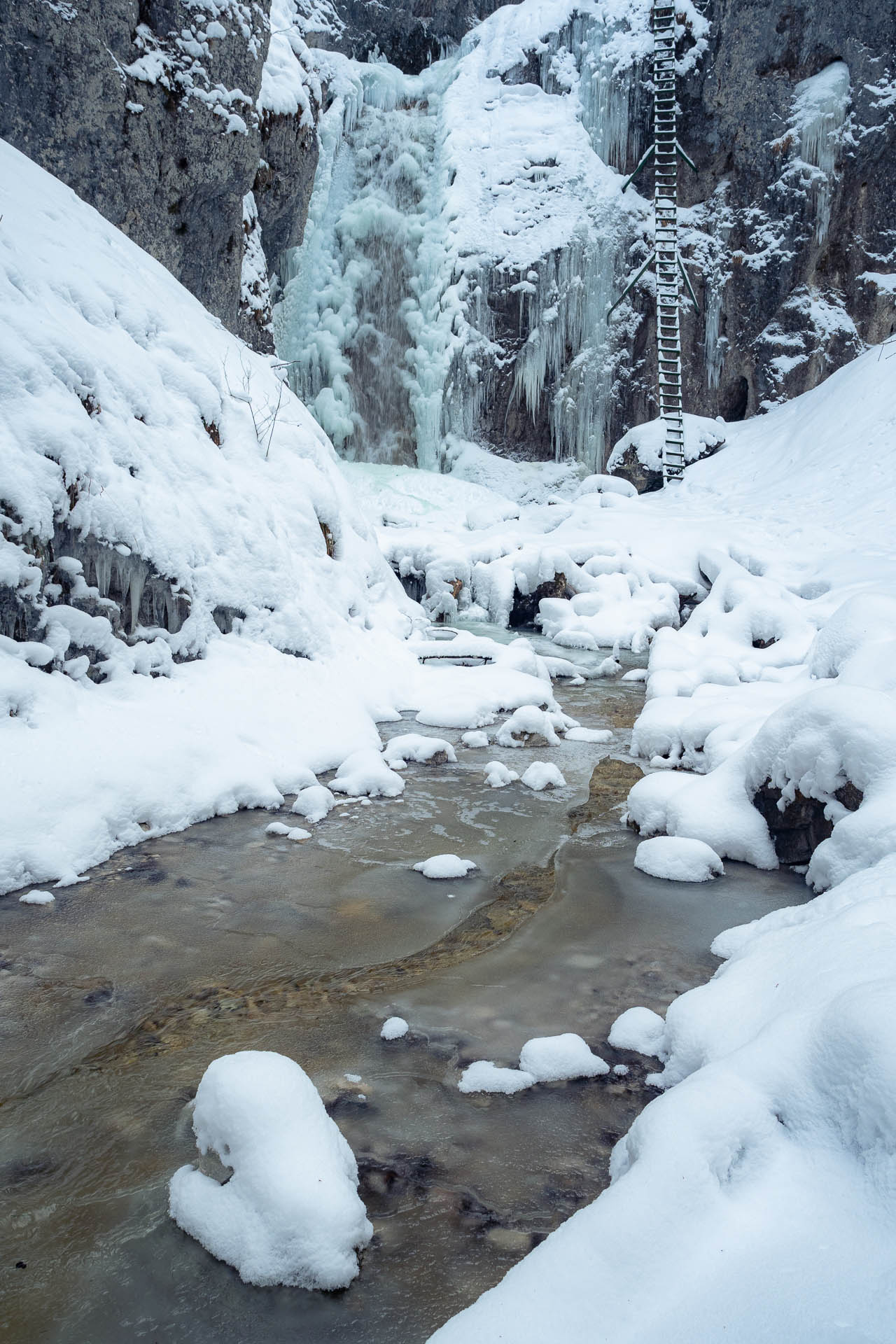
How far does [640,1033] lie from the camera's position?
6.85ft

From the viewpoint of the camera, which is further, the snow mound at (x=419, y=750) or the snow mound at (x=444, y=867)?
the snow mound at (x=419, y=750)

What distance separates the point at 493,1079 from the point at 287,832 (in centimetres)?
169

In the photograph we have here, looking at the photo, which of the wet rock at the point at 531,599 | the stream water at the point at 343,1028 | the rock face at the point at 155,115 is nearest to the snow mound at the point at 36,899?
the stream water at the point at 343,1028

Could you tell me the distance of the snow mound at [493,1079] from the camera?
6.25 feet

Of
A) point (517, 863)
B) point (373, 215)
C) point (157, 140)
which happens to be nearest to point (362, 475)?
point (373, 215)

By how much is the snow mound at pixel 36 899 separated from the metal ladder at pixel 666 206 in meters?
12.3

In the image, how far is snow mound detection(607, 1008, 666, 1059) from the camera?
205 centimetres

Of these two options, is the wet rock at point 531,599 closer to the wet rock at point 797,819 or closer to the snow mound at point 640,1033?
the wet rock at point 797,819

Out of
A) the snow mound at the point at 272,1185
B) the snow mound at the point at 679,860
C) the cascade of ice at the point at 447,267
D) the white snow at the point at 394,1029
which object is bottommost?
the snow mound at the point at 679,860

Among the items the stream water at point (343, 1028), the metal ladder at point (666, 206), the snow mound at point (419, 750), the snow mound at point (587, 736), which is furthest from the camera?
the metal ladder at point (666, 206)

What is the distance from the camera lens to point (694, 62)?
545 inches

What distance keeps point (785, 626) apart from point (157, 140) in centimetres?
668

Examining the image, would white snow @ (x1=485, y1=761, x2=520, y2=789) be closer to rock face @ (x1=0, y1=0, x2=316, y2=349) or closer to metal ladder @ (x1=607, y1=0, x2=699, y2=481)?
rock face @ (x1=0, y1=0, x2=316, y2=349)

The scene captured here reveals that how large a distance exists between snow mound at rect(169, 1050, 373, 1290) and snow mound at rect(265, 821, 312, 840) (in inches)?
68.8
